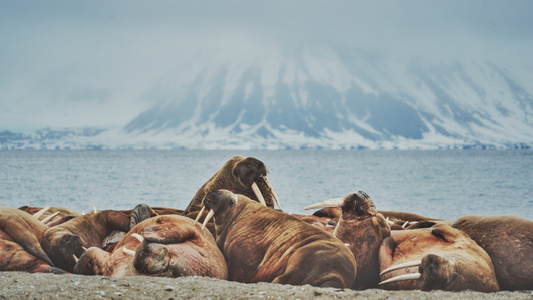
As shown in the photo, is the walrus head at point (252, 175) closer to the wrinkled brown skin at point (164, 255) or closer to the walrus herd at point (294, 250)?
the walrus herd at point (294, 250)

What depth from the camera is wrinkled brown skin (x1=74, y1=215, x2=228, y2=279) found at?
4.08 meters

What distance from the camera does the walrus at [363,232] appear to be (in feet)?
14.9

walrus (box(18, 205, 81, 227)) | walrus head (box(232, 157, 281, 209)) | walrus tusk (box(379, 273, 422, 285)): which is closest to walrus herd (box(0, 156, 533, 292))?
walrus tusk (box(379, 273, 422, 285))

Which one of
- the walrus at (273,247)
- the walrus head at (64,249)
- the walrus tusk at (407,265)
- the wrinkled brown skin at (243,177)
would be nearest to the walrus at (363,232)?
the walrus tusk at (407,265)

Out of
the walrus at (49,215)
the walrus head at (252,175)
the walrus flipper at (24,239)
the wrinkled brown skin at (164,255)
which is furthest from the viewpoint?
the walrus at (49,215)

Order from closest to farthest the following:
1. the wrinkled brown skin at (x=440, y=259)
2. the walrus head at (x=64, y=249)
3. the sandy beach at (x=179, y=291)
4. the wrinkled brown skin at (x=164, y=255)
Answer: the sandy beach at (x=179, y=291), the wrinkled brown skin at (x=440, y=259), the wrinkled brown skin at (x=164, y=255), the walrus head at (x=64, y=249)

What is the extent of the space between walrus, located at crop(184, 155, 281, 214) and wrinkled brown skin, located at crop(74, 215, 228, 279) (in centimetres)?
108

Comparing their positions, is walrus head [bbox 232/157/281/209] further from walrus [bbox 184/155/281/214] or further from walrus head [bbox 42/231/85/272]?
walrus head [bbox 42/231/85/272]

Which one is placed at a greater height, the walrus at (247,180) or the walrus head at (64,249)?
the walrus at (247,180)

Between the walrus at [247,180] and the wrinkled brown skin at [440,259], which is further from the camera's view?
the walrus at [247,180]

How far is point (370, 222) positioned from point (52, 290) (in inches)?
97.2

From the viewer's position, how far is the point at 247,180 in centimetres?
564

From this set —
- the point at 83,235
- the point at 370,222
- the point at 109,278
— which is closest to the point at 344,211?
the point at 370,222

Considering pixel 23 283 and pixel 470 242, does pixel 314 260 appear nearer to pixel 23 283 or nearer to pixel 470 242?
pixel 470 242
